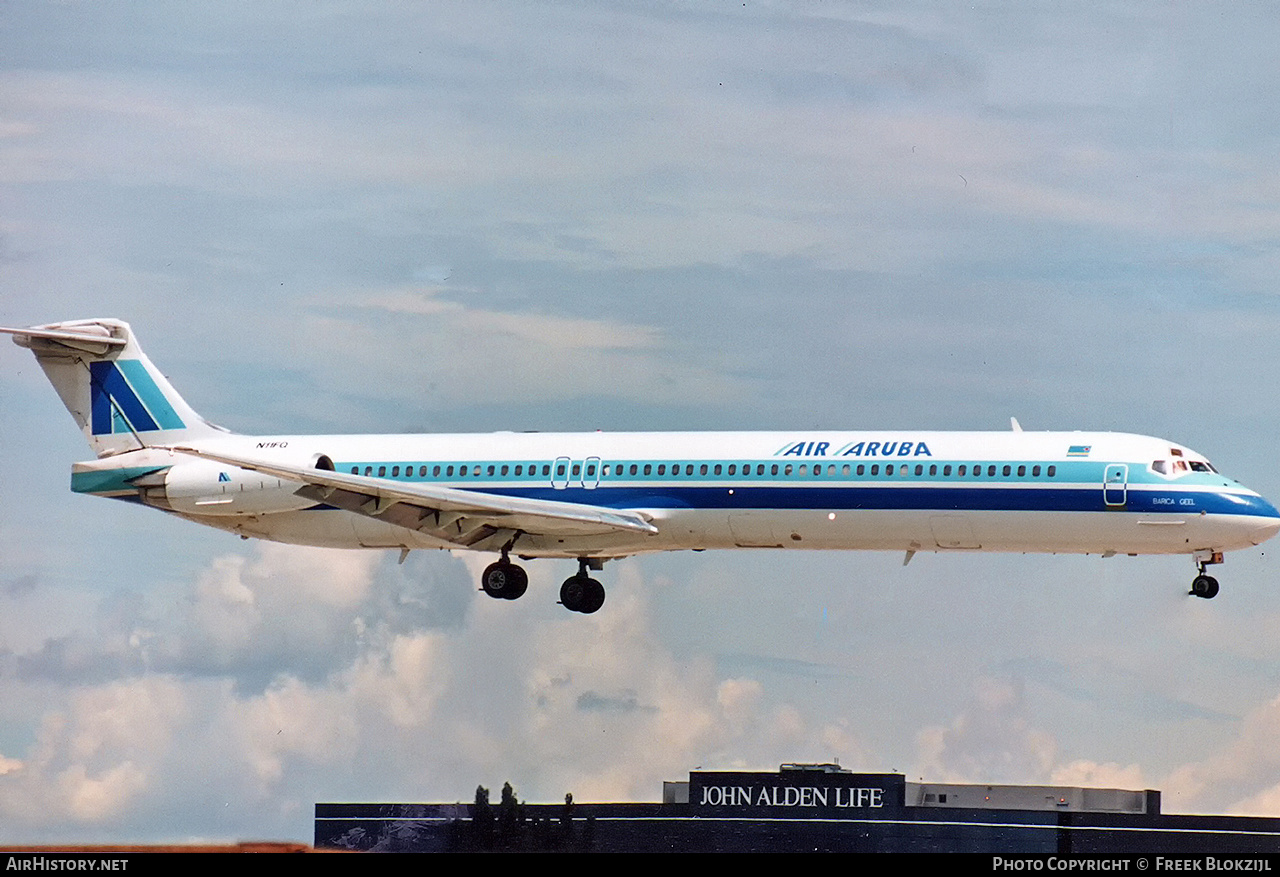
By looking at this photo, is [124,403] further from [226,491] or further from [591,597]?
[591,597]

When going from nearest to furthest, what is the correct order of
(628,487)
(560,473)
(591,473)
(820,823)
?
(628,487)
(591,473)
(560,473)
(820,823)

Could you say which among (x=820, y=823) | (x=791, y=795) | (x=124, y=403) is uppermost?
(x=124, y=403)

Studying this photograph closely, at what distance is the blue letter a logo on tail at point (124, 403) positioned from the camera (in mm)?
63062

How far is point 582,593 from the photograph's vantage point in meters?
59.9

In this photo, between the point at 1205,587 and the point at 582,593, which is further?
the point at 582,593

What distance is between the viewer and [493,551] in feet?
191

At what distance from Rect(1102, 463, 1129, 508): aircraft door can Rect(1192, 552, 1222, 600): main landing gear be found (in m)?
2.66

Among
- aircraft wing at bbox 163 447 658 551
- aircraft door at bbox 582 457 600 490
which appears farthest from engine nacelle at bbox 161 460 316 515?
aircraft door at bbox 582 457 600 490

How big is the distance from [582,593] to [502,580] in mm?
2906

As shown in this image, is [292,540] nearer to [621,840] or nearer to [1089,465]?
[1089,465]

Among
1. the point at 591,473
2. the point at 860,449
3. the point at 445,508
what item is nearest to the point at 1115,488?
the point at 860,449

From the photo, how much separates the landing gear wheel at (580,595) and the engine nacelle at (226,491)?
7872mm

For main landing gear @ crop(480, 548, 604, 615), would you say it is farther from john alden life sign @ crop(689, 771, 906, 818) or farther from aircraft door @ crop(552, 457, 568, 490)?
john alden life sign @ crop(689, 771, 906, 818)

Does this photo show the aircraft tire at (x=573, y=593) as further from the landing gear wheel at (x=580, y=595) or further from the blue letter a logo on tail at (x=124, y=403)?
the blue letter a logo on tail at (x=124, y=403)
